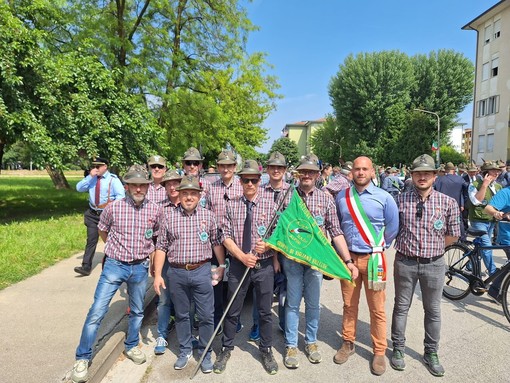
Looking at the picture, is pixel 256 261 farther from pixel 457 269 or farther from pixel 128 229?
pixel 457 269

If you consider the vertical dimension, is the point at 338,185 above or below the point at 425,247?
above

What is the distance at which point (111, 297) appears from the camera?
3.52 meters

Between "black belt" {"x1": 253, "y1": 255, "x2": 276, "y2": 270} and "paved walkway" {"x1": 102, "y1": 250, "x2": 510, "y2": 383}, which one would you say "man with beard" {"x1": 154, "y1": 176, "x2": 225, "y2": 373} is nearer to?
"paved walkway" {"x1": 102, "y1": 250, "x2": 510, "y2": 383}

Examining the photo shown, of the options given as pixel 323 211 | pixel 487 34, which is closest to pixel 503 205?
pixel 323 211

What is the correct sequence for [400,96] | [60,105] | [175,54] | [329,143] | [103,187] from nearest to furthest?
[103,187], [60,105], [175,54], [400,96], [329,143]

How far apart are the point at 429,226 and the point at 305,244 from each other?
47.8 inches

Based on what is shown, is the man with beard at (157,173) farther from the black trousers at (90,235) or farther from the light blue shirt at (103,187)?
the black trousers at (90,235)

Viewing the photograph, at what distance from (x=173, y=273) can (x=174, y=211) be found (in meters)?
0.61

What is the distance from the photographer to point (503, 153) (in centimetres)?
3062

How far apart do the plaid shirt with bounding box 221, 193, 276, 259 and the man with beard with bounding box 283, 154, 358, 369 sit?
0.37 metres

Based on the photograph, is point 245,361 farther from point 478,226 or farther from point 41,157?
point 41,157

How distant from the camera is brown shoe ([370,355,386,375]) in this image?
3494 millimetres

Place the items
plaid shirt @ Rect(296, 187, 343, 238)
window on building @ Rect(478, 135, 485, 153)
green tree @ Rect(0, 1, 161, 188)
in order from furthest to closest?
window on building @ Rect(478, 135, 485, 153) < green tree @ Rect(0, 1, 161, 188) < plaid shirt @ Rect(296, 187, 343, 238)

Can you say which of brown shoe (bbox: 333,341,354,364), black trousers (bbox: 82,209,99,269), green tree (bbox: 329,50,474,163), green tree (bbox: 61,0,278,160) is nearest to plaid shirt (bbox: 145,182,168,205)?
black trousers (bbox: 82,209,99,269)
